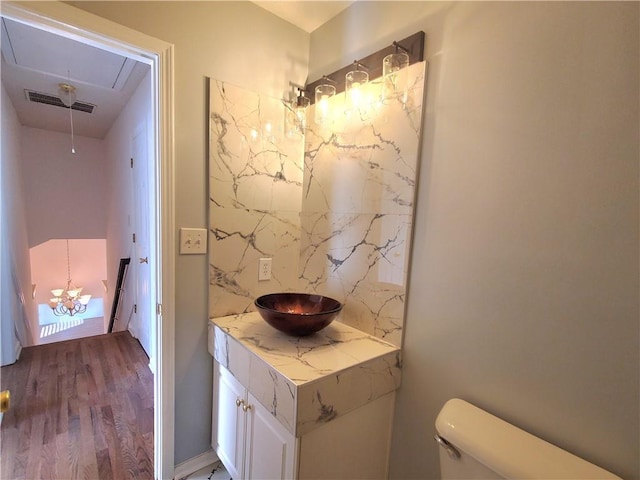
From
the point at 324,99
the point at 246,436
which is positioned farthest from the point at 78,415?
the point at 324,99

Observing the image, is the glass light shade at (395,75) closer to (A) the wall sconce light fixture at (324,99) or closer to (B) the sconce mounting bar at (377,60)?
(B) the sconce mounting bar at (377,60)

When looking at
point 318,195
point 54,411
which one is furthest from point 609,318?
point 54,411

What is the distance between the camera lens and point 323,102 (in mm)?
1513

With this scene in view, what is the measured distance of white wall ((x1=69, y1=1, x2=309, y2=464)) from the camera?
1.31 m

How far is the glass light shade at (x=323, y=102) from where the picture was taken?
1492 mm

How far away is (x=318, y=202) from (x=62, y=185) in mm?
4506

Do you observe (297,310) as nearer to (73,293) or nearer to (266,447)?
(266,447)

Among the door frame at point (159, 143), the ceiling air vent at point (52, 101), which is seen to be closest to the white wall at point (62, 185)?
the ceiling air vent at point (52, 101)

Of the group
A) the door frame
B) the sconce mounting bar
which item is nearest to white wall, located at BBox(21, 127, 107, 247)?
the door frame

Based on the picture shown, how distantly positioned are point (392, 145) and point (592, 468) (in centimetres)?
118

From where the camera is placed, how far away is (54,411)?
1.98 metres

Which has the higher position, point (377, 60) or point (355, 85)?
point (377, 60)

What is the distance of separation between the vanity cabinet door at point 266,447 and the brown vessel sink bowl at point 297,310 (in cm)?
32

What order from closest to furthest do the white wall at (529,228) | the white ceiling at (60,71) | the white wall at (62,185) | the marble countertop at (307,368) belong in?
the white wall at (529,228) → the marble countertop at (307,368) → the white ceiling at (60,71) → the white wall at (62,185)
